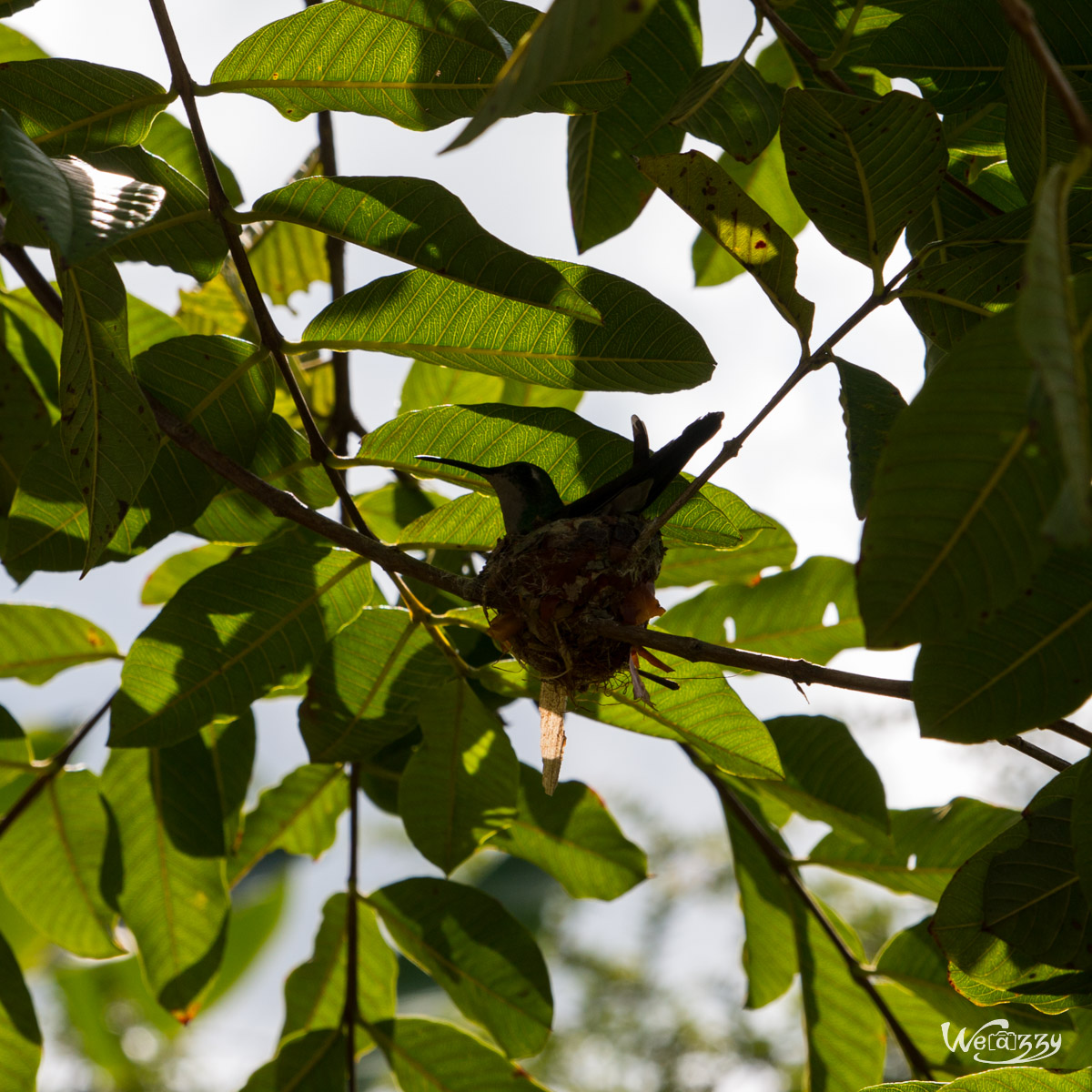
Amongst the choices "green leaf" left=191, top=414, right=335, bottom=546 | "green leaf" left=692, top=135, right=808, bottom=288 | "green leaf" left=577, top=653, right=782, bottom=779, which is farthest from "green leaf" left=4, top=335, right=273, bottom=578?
"green leaf" left=692, top=135, right=808, bottom=288

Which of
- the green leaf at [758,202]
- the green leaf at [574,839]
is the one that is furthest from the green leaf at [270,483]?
the green leaf at [758,202]

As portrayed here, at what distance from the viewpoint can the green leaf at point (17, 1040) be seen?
2.14 meters

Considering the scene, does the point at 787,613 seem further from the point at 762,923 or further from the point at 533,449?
the point at 533,449

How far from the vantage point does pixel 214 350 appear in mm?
1786

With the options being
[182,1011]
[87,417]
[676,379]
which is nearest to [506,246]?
[676,379]

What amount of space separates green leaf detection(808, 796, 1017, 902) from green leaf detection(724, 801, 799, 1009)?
15 centimetres

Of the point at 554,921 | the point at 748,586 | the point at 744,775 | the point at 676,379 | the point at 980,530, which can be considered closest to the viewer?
the point at 980,530

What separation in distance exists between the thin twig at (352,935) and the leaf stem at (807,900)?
34.8 inches

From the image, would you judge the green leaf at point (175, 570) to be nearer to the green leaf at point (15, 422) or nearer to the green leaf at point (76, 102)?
the green leaf at point (15, 422)

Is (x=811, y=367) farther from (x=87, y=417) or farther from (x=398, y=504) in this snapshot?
(x=398, y=504)

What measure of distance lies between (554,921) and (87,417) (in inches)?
688

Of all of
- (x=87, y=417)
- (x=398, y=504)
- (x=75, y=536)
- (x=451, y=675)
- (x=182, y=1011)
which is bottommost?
(x=182, y=1011)

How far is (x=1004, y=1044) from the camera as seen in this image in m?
2.08

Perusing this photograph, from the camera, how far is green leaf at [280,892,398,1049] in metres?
2.54
